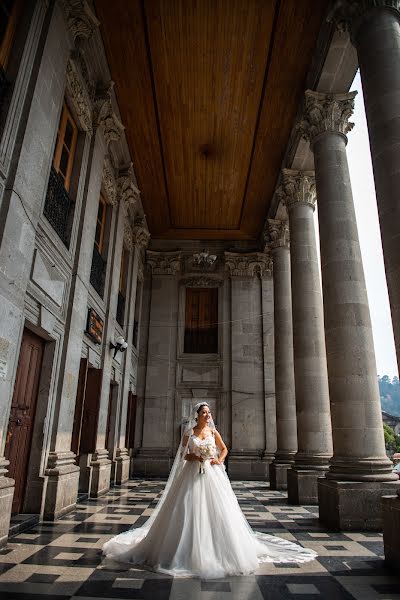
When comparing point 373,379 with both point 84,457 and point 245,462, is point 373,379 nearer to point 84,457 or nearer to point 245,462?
point 84,457

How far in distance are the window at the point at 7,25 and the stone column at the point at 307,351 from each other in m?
7.37

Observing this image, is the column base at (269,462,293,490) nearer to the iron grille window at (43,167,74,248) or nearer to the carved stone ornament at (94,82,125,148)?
the iron grille window at (43,167,74,248)

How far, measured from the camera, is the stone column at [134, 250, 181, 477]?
1440 centimetres

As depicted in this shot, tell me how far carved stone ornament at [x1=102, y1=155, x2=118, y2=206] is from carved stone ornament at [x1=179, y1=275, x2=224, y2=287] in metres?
5.85

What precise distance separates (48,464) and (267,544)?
3.64 metres

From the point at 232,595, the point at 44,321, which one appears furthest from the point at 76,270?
the point at 232,595

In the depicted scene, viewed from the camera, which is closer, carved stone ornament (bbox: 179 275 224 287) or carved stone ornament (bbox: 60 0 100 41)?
carved stone ornament (bbox: 60 0 100 41)

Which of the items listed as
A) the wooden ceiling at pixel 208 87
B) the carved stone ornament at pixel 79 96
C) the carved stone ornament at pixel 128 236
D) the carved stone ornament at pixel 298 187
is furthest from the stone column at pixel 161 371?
the carved stone ornament at pixel 79 96

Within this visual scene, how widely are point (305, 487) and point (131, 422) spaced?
7433 millimetres

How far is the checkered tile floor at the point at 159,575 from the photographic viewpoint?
3.32 m

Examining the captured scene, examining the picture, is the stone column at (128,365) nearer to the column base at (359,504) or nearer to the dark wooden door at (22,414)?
the dark wooden door at (22,414)

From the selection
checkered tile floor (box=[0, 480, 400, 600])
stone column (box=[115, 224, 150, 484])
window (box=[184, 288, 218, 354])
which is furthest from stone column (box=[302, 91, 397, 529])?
window (box=[184, 288, 218, 354])

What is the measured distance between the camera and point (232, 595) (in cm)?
329

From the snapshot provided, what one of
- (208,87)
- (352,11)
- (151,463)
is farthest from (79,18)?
(151,463)
